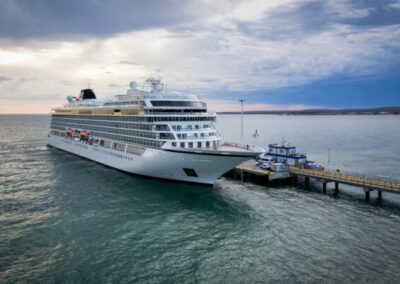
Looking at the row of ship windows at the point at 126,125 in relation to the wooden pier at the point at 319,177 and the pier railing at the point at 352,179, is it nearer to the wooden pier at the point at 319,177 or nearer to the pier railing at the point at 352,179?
the wooden pier at the point at 319,177

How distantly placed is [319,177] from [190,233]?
67.1 feet

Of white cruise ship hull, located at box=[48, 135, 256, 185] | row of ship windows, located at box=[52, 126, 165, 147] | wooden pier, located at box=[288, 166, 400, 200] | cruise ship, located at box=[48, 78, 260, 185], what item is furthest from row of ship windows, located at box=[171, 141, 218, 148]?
wooden pier, located at box=[288, 166, 400, 200]

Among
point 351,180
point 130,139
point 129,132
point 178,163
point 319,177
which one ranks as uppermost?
point 129,132

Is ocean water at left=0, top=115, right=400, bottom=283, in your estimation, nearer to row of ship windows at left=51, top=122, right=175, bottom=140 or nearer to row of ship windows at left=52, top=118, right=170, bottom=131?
row of ship windows at left=51, top=122, right=175, bottom=140

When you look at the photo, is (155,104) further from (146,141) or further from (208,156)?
(208,156)

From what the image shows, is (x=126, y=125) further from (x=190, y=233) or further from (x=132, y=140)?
(x=190, y=233)

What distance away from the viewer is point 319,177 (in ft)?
111

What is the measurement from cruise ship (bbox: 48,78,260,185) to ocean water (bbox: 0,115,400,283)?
2.23 m

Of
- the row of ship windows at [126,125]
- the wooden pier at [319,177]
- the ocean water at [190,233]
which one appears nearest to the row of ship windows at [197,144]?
the row of ship windows at [126,125]

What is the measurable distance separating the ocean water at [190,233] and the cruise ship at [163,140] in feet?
7.30

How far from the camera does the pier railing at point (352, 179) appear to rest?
2888cm

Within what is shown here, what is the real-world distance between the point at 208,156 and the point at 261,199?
7.41m

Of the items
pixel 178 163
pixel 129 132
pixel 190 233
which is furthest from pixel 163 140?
pixel 190 233

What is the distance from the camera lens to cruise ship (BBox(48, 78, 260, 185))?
30.2m
